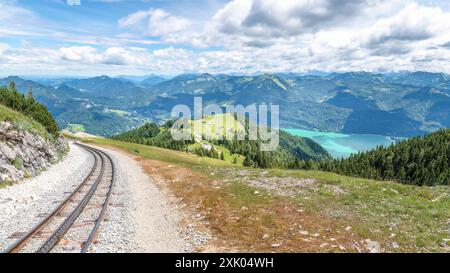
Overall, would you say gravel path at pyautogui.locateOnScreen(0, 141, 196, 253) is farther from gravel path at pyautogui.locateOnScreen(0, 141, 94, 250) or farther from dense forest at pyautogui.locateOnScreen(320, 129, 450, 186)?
dense forest at pyautogui.locateOnScreen(320, 129, 450, 186)

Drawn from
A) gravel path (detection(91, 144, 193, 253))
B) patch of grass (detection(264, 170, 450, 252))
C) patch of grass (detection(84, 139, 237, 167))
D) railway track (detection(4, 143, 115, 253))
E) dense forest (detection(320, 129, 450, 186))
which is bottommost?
dense forest (detection(320, 129, 450, 186))

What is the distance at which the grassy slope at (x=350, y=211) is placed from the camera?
16281mm

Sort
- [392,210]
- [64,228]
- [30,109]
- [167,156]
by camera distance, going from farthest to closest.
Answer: [167,156] → [30,109] → [392,210] → [64,228]

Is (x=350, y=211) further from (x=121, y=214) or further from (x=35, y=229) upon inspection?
(x=35, y=229)

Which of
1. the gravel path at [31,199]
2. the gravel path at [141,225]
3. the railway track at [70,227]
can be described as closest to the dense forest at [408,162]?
the gravel path at [141,225]

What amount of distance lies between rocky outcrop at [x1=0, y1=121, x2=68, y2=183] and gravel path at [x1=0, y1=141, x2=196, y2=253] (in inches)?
70.5

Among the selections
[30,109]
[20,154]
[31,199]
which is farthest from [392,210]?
[30,109]

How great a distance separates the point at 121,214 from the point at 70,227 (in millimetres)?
3824

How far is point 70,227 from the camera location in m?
18.5

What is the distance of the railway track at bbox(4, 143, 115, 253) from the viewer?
1548 cm

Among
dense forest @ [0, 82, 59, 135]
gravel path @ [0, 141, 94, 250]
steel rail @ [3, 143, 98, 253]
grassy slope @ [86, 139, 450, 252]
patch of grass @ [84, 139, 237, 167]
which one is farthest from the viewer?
patch of grass @ [84, 139, 237, 167]

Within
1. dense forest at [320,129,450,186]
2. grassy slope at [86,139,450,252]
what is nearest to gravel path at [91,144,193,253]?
grassy slope at [86,139,450,252]
